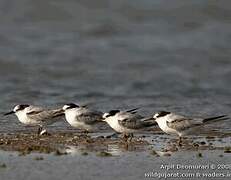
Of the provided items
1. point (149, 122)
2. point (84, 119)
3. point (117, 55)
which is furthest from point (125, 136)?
point (117, 55)

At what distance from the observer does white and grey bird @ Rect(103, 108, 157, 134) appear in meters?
12.7

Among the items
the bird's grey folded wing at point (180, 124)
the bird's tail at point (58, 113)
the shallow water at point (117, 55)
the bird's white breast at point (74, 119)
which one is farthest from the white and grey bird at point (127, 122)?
the shallow water at point (117, 55)

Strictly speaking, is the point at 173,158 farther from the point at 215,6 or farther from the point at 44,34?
the point at 215,6

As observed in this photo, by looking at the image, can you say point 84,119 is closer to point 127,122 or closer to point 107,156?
point 127,122

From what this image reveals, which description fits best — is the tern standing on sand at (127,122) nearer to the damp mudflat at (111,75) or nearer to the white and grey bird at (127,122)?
the white and grey bird at (127,122)

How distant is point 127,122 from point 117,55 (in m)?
7.42

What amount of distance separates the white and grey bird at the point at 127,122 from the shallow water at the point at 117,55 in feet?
5.06

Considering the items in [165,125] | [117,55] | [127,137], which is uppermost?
[117,55]

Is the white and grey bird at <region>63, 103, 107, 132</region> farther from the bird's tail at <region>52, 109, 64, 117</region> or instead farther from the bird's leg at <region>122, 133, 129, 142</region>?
the bird's leg at <region>122, 133, 129, 142</region>

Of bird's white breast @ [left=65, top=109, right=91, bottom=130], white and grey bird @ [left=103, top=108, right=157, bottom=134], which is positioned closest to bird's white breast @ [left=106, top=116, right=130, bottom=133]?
white and grey bird @ [left=103, top=108, right=157, bottom=134]

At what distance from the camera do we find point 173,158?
10.7 meters

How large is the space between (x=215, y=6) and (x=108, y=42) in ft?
13.3

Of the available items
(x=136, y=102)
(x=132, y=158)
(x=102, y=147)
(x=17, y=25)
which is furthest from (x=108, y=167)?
(x=17, y=25)

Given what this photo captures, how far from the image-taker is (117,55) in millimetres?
20062
